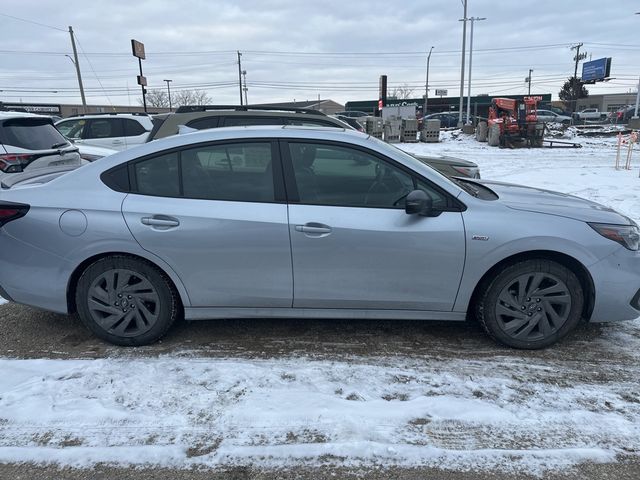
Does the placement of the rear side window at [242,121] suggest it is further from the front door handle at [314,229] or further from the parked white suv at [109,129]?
the parked white suv at [109,129]

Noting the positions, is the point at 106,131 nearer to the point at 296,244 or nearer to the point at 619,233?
the point at 296,244

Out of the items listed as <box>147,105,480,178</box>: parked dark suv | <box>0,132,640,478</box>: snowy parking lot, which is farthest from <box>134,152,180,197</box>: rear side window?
<box>147,105,480,178</box>: parked dark suv

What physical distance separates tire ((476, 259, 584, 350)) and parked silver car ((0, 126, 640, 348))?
0.01m

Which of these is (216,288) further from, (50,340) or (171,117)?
(171,117)

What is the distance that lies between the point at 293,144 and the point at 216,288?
1191 mm

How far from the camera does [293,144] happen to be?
340cm

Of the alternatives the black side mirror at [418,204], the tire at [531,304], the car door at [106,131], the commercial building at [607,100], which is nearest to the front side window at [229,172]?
the black side mirror at [418,204]

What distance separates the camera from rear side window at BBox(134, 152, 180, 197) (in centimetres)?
336

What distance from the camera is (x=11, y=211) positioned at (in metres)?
3.37

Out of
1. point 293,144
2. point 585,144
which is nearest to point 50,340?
point 293,144

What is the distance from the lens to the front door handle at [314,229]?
3.20m

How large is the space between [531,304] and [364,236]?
131cm

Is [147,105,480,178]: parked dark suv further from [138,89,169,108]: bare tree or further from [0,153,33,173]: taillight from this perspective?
[138,89,169,108]: bare tree

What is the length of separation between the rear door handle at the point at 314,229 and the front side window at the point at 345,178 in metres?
0.18
